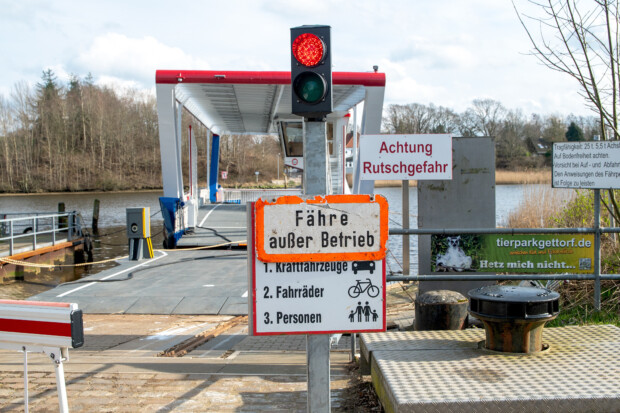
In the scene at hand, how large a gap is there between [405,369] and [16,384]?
10.5 feet

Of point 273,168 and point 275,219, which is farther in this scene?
point 273,168

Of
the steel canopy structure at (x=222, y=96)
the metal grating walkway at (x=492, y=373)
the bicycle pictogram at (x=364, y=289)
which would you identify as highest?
the steel canopy structure at (x=222, y=96)

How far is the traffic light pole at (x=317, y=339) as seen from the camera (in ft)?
11.6

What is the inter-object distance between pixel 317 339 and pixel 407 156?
3.60 m

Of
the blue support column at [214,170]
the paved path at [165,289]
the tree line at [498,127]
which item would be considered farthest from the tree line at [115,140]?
the paved path at [165,289]

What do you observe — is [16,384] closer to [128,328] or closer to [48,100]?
[128,328]

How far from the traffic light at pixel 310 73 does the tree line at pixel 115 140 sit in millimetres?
69675

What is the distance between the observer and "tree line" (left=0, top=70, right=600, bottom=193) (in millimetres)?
77062

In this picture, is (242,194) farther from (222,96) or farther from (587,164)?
(587,164)

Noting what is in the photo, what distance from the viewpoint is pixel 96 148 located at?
85.9 metres

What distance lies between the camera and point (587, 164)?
6.52m

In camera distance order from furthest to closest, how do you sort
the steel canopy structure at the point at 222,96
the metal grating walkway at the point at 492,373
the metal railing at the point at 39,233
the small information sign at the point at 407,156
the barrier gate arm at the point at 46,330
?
the metal railing at the point at 39,233, the steel canopy structure at the point at 222,96, the small information sign at the point at 407,156, the barrier gate arm at the point at 46,330, the metal grating walkway at the point at 492,373

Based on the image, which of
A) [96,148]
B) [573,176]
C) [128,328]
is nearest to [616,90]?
[573,176]

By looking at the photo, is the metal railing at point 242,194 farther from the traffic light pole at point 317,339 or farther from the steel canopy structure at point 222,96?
the traffic light pole at point 317,339
